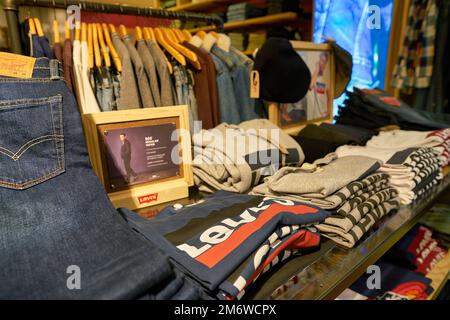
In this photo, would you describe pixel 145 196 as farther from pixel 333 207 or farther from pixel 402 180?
pixel 402 180

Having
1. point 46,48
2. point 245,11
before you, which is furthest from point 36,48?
point 245,11

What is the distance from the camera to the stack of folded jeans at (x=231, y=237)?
46 centimetres

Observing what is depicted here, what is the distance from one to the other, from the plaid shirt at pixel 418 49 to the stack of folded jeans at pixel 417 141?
0.89m

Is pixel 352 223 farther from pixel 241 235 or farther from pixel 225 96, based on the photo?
pixel 225 96

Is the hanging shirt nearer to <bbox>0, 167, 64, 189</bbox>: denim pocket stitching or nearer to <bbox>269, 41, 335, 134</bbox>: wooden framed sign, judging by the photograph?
<bbox>0, 167, 64, 189</bbox>: denim pocket stitching

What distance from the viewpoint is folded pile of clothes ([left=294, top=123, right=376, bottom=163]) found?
3.43 ft

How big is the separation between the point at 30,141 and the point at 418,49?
218 centimetres

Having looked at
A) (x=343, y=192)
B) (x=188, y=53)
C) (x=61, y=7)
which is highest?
(x=61, y=7)

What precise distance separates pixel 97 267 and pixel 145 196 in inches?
15.0

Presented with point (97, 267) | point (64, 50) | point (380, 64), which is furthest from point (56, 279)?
point (380, 64)

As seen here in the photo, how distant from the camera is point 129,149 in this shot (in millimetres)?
794

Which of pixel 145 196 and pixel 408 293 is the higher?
pixel 145 196

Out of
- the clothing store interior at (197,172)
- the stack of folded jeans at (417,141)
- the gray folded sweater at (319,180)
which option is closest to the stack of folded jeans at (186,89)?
the clothing store interior at (197,172)

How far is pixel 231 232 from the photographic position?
0.54 m
